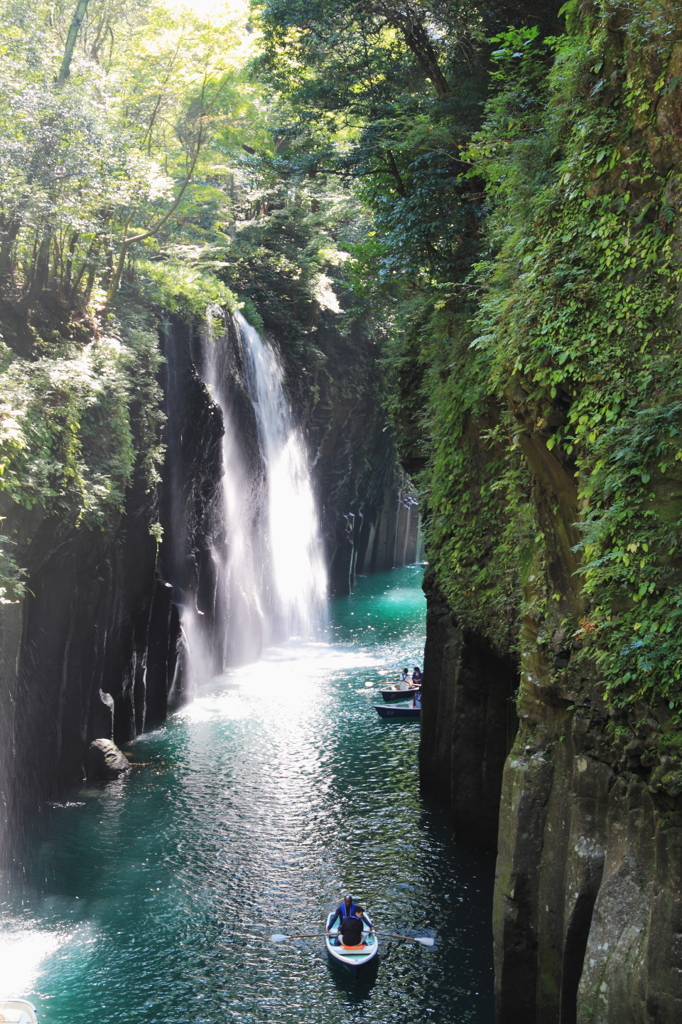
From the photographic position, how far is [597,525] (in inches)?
342

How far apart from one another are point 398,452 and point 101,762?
10.3 m

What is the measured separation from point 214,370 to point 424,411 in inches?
403

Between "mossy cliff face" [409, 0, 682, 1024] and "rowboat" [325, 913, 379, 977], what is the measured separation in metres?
2.18

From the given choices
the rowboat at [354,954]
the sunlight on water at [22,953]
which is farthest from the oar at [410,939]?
the sunlight on water at [22,953]

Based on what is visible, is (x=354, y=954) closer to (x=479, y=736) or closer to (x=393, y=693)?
(x=479, y=736)

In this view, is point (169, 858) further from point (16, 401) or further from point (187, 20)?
point (187, 20)

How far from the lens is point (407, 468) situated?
20688mm

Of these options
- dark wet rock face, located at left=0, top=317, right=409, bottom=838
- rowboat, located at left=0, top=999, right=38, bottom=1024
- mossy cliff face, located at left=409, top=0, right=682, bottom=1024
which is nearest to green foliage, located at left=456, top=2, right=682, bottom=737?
mossy cliff face, located at left=409, top=0, right=682, bottom=1024

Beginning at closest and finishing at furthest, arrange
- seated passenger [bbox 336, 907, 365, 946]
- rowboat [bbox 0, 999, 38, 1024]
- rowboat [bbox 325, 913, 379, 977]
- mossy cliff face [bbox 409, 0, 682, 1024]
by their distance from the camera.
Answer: mossy cliff face [bbox 409, 0, 682, 1024], rowboat [bbox 0, 999, 38, 1024], rowboat [bbox 325, 913, 379, 977], seated passenger [bbox 336, 907, 365, 946]

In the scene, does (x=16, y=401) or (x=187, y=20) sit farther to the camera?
(x=187, y=20)

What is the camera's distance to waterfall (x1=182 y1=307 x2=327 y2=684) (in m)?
27.5

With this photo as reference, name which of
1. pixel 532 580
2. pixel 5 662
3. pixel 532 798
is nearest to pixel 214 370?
A: pixel 5 662

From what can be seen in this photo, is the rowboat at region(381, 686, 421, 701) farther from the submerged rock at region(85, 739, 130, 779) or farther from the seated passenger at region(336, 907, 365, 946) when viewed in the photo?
the seated passenger at region(336, 907, 365, 946)

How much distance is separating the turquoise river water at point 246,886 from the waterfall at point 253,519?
19.6 feet
